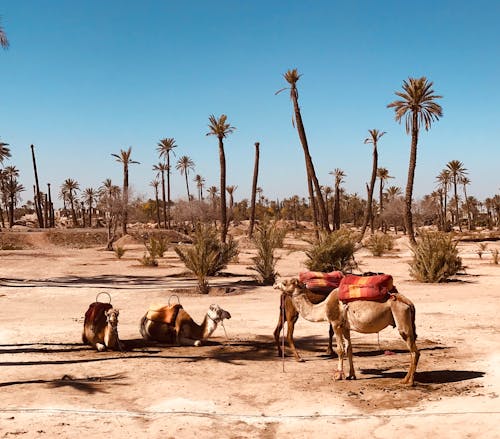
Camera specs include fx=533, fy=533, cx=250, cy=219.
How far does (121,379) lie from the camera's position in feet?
25.2

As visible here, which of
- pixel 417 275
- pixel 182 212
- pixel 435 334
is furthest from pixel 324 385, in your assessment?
pixel 182 212

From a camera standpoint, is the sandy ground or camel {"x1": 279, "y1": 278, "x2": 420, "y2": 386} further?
camel {"x1": 279, "y1": 278, "x2": 420, "y2": 386}

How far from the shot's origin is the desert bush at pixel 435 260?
62.6 feet

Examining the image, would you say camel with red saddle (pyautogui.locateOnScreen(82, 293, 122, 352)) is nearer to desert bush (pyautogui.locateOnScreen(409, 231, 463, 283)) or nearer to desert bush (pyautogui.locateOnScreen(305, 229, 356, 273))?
desert bush (pyautogui.locateOnScreen(305, 229, 356, 273))

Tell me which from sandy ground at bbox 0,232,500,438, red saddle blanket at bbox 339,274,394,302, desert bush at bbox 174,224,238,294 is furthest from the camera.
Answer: desert bush at bbox 174,224,238,294

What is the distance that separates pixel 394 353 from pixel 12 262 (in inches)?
962

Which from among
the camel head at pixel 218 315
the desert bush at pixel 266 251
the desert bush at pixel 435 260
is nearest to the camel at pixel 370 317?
the camel head at pixel 218 315

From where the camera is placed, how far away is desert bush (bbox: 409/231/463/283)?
1909 centimetres

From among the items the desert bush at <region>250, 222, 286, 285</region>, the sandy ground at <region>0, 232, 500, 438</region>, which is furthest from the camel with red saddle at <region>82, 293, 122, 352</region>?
the desert bush at <region>250, 222, 286, 285</region>

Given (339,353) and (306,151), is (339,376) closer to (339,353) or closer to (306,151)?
(339,353)

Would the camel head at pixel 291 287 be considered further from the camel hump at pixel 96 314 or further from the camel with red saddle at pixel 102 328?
the camel hump at pixel 96 314

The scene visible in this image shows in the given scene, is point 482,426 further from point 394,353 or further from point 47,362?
point 47,362

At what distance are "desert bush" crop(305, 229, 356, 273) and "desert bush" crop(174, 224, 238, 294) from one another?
3.79 m

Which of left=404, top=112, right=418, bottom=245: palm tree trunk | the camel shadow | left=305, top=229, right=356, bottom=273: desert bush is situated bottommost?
the camel shadow
